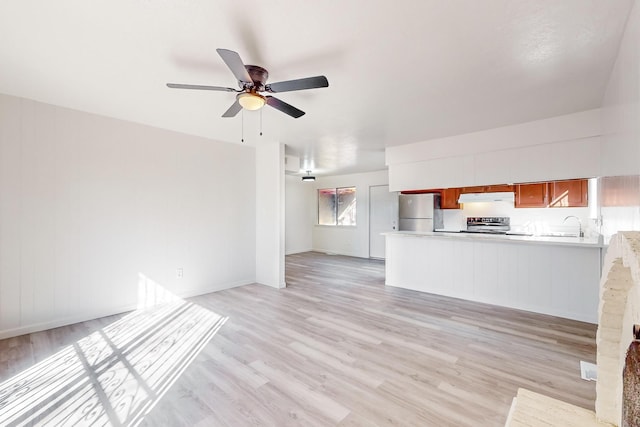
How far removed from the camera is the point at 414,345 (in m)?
2.68

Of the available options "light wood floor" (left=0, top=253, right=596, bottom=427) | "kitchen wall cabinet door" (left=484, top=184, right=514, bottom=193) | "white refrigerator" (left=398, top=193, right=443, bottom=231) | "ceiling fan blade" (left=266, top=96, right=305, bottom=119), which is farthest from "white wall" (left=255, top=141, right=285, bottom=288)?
"kitchen wall cabinet door" (left=484, top=184, right=514, bottom=193)

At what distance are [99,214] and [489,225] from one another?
21.2 feet

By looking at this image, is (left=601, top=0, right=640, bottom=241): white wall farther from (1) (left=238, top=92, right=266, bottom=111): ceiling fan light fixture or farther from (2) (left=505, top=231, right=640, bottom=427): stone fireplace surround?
(1) (left=238, top=92, right=266, bottom=111): ceiling fan light fixture

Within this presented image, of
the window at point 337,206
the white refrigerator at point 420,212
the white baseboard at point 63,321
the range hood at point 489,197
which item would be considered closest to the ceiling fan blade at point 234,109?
A: the white baseboard at point 63,321

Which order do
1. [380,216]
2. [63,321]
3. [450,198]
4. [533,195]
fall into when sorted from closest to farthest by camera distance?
[63,321] → [533,195] → [450,198] → [380,216]

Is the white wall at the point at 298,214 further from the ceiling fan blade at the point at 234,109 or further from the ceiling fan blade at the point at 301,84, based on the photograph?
the ceiling fan blade at the point at 301,84

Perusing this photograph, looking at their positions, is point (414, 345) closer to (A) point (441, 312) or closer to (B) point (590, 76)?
(A) point (441, 312)

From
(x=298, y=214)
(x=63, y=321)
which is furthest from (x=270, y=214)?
(x=298, y=214)

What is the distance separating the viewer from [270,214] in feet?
15.9

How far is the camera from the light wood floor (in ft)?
5.90

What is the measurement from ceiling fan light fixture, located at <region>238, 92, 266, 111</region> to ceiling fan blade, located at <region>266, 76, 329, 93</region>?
11 cm

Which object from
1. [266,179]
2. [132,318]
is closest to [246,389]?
[132,318]

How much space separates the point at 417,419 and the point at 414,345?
39.5 inches

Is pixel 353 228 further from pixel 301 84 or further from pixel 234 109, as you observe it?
pixel 301 84
